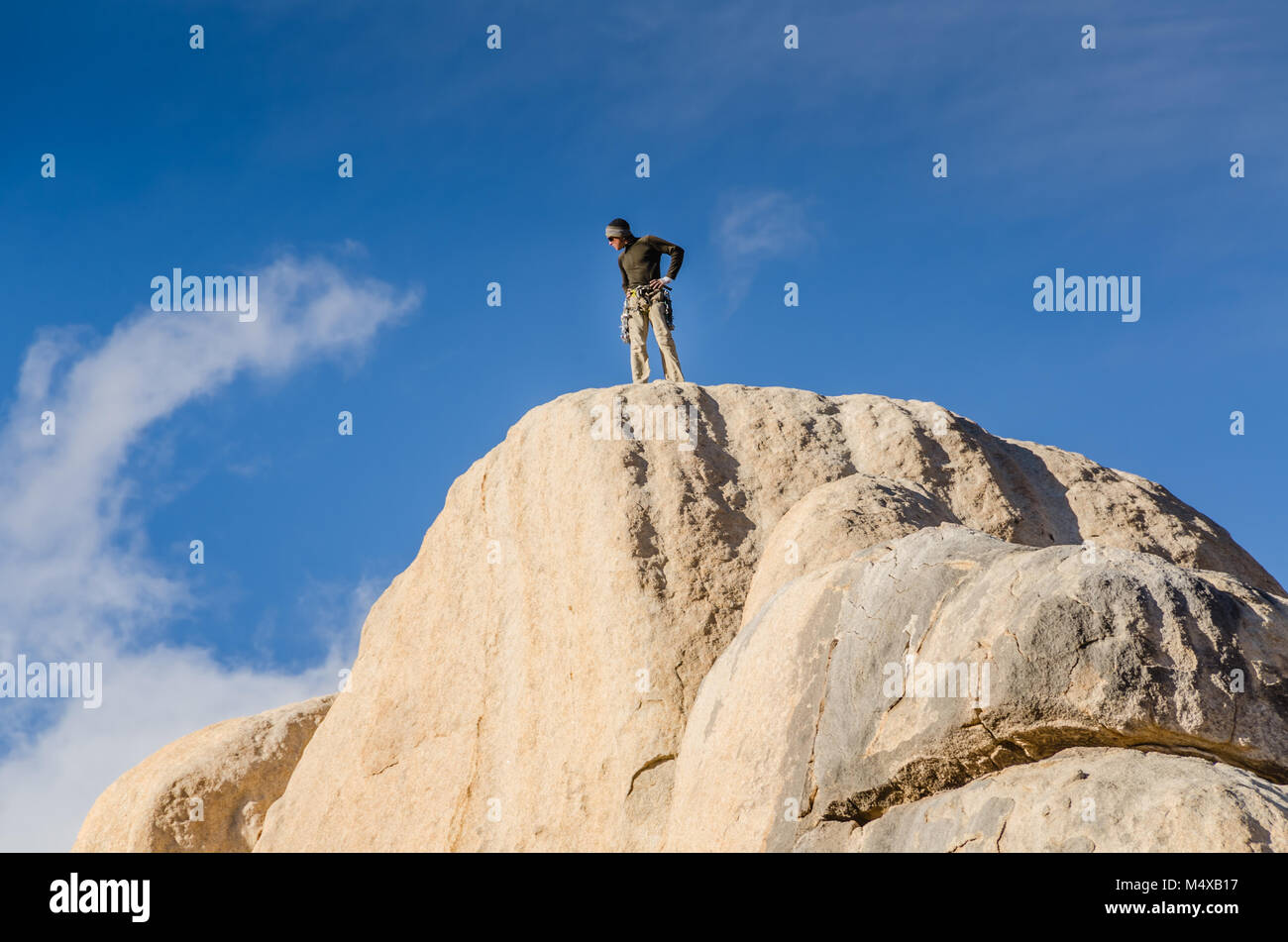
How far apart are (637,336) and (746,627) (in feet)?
21.6

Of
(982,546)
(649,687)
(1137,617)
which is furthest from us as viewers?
(649,687)

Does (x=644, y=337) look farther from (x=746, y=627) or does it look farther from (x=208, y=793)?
(x=208, y=793)

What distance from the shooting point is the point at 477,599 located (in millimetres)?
12188

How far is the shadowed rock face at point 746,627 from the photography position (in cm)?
622

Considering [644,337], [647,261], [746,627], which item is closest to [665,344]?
[644,337]

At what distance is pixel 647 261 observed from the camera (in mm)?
14719

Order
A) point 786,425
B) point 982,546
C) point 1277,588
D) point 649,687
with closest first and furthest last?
1. point 982,546
2. point 649,687
3. point 786,425
4. point 1277,588

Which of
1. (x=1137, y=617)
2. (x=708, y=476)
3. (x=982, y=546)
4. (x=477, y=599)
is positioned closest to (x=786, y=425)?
(x=708, y=476)

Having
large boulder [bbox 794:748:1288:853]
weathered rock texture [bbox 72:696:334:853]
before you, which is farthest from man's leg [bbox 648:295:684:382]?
large boulder [bbox 794:748:1288:853]

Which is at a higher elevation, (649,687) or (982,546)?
(982,546)

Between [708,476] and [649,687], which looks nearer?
[649,687]
